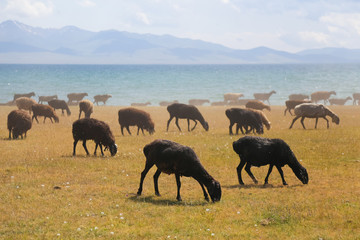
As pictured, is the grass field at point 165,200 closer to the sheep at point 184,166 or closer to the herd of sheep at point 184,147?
the sheep at point 184,166

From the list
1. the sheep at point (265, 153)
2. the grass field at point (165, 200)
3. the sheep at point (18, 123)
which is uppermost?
the sheep at point (265, 153)

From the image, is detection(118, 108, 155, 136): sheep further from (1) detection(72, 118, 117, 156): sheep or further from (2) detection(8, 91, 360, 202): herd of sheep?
(1) detection(72, 118, 117, 156): sheep

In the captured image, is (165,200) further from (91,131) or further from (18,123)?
(18,123)

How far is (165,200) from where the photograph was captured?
1320 cm

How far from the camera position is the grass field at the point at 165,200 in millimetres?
10539

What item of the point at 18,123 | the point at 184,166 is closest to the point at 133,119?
the point at 18,123

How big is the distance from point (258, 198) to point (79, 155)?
398 inches

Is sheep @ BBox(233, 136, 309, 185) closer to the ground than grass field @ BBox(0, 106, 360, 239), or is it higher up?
higher up

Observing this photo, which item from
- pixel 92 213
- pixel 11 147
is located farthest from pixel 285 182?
pixel 11 147

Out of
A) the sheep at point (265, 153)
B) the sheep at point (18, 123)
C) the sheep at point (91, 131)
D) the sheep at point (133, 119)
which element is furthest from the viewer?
the sheep at point (133, 119)

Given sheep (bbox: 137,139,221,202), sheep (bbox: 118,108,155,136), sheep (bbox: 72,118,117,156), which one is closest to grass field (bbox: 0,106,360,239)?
sheep (bbox: 137,139,221,202)

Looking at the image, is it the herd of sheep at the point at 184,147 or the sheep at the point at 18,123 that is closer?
the herd of sheep at the point at 184,147

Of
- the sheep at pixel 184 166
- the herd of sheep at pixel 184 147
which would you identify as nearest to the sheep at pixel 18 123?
the herd of sheep at pixel 184 147

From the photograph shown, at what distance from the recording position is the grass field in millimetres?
10539
